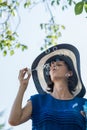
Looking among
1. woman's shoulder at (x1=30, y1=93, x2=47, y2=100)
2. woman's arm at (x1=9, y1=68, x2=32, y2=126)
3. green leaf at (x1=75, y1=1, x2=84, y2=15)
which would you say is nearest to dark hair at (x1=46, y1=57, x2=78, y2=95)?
woman's shoulder at (x1=30, y1=93, x2=47, y2=100)

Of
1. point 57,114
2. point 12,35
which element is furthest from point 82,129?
point 12,35

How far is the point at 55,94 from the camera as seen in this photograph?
4.63 meters

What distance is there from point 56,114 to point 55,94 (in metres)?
0.41

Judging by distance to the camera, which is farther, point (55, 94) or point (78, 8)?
point (55, 94)

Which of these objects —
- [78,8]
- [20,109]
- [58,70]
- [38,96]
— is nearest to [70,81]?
[58,70]

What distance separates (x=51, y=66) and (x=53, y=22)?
3.28m

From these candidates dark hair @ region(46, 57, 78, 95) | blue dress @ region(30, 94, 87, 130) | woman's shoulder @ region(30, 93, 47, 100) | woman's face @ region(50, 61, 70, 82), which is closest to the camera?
blue dress @ region(30, 94, 87, 130)

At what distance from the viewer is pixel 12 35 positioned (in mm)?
7852

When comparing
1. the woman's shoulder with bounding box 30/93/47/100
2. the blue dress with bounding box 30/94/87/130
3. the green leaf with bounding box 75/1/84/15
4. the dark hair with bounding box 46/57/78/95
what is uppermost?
the green leaf with bounding box 75/1/84/15

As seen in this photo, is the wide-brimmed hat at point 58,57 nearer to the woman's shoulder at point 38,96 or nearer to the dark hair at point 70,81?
the dark hair at point 70,81

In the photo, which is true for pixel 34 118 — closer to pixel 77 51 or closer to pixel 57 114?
pixel 57 114

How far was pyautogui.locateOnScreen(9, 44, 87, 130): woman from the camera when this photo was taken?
167 inches

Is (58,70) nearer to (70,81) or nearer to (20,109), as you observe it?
(70,81)

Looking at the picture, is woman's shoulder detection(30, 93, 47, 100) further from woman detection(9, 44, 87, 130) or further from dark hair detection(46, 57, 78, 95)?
dark hair detection(46, 57, 78, 95)
